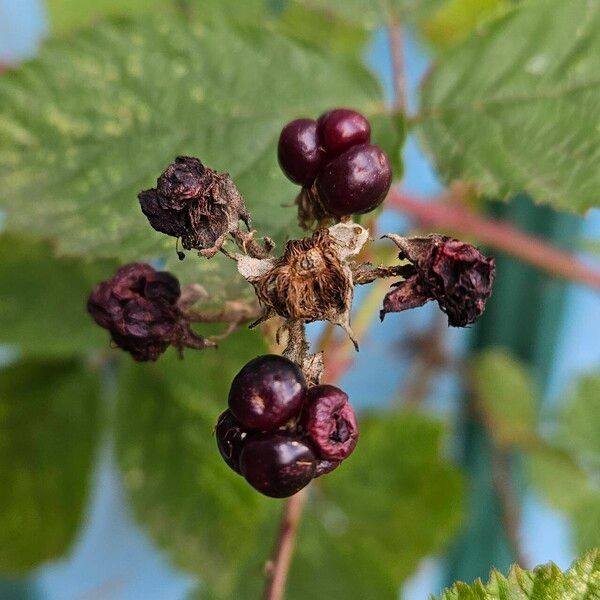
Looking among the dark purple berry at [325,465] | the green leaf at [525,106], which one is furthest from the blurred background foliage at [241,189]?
the dark purple berry at [325,465]

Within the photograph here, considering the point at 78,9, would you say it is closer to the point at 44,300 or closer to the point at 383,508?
the point at 44,300

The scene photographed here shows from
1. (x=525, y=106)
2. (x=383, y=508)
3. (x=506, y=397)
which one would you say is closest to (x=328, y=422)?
(x=525, y=106)

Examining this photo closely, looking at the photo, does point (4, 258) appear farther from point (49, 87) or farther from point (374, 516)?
point (374, 516)

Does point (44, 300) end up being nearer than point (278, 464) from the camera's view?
No

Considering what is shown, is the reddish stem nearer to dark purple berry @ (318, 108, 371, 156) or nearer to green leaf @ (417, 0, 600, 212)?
green leaf @ (417, 0, 600, 212)

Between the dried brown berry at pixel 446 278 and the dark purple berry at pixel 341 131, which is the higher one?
the dark purple berry at pixel 341 131

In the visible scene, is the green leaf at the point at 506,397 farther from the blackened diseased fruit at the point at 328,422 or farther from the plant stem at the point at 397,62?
the blackened diseased fruit at the point at 328,422

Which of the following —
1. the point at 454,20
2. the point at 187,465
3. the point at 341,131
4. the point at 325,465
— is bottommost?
the point at 187,465
